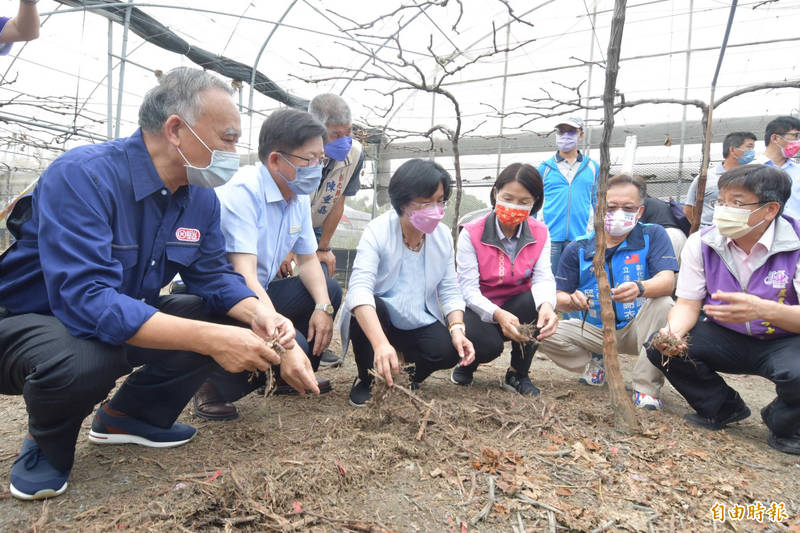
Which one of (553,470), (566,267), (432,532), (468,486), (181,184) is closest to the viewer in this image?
(432,532)

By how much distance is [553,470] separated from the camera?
5.36 feet

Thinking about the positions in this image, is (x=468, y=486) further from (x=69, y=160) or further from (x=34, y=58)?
(x=34, y=58)

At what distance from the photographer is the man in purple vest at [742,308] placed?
6.82ft

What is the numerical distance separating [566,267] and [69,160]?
2.41 meters

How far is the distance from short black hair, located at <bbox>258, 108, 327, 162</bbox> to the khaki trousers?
1.73 m

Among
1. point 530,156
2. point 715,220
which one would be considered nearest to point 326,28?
point 530,156

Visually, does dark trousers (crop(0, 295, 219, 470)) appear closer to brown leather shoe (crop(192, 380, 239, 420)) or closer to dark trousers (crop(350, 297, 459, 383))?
brown leather shoe (crop(192, 380, 239, 420))

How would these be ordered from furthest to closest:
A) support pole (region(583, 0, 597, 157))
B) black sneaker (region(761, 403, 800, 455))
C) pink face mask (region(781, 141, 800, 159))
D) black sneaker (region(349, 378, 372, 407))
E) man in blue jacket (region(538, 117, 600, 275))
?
support pole (region(583, 0, 597, 157)) < man in blue jacket (region(538, 117, 600, 275)) < pink face mask (region(781, 141, 800, 159)) < black sneaker (region(349, 378, 372, 407)) < black sneaker (region(761, 403, 800, 455))

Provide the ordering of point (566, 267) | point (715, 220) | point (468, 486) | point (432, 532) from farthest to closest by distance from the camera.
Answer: point (566, 267) → point (715, 220) → point (468, 486) → point (432, 532)

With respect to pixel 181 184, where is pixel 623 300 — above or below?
below

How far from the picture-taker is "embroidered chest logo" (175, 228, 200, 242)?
176 centimetres

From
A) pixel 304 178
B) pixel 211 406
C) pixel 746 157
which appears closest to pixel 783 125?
pixel 746 157

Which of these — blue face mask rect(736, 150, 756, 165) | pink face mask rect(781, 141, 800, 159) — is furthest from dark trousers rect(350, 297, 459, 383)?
pink face mask rect(781, 141, 800, 159)

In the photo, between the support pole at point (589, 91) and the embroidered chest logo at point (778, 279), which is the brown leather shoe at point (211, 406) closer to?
the embroidered chest logo at point (778, 279)
